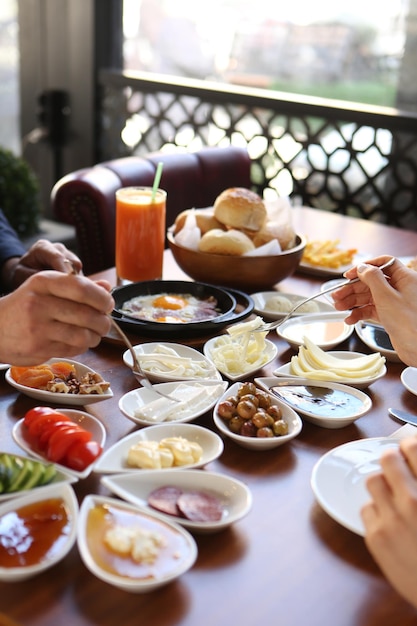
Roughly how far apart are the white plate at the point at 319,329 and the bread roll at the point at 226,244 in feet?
0.90

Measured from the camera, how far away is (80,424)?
1366mm

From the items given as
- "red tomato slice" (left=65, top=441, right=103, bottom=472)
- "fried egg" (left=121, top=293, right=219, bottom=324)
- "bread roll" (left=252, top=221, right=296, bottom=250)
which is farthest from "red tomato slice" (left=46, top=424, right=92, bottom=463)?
"bread roll" (left=252, top=221, right=296, bottom=250)

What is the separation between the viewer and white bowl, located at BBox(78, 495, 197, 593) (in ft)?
3.22

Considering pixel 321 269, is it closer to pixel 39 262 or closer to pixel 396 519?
pixel 39 262

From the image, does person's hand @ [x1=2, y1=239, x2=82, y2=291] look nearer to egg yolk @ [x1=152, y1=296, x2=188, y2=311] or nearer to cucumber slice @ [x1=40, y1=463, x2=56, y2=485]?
egg yolk @ [x1=152, y1=296, x2=188, y2=311]

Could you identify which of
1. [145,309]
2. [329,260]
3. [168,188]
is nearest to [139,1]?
A: [168,188]

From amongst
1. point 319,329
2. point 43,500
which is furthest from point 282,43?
point 43,500

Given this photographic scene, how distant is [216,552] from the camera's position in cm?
110

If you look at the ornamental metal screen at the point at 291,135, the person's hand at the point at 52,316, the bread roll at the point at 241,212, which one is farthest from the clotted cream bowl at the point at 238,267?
the ornamental metal screen at the point at 291,135

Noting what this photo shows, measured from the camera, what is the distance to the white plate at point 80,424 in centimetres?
120

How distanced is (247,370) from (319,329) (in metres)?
0.36

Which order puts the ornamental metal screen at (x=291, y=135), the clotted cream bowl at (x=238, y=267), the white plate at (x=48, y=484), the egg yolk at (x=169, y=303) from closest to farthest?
the white plate at (x=48, y=484) → the egg yolk at (x=169, y=303) → the clotted cream bowl at (x=238, y=267) → the ornamental metal screen at (x=291, y=135)

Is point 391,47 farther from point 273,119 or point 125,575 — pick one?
point 125,575

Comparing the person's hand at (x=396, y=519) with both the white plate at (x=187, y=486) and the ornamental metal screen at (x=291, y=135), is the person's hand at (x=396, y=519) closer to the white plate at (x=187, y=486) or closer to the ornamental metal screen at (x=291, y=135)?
the white plate at (x=187, y=486)
